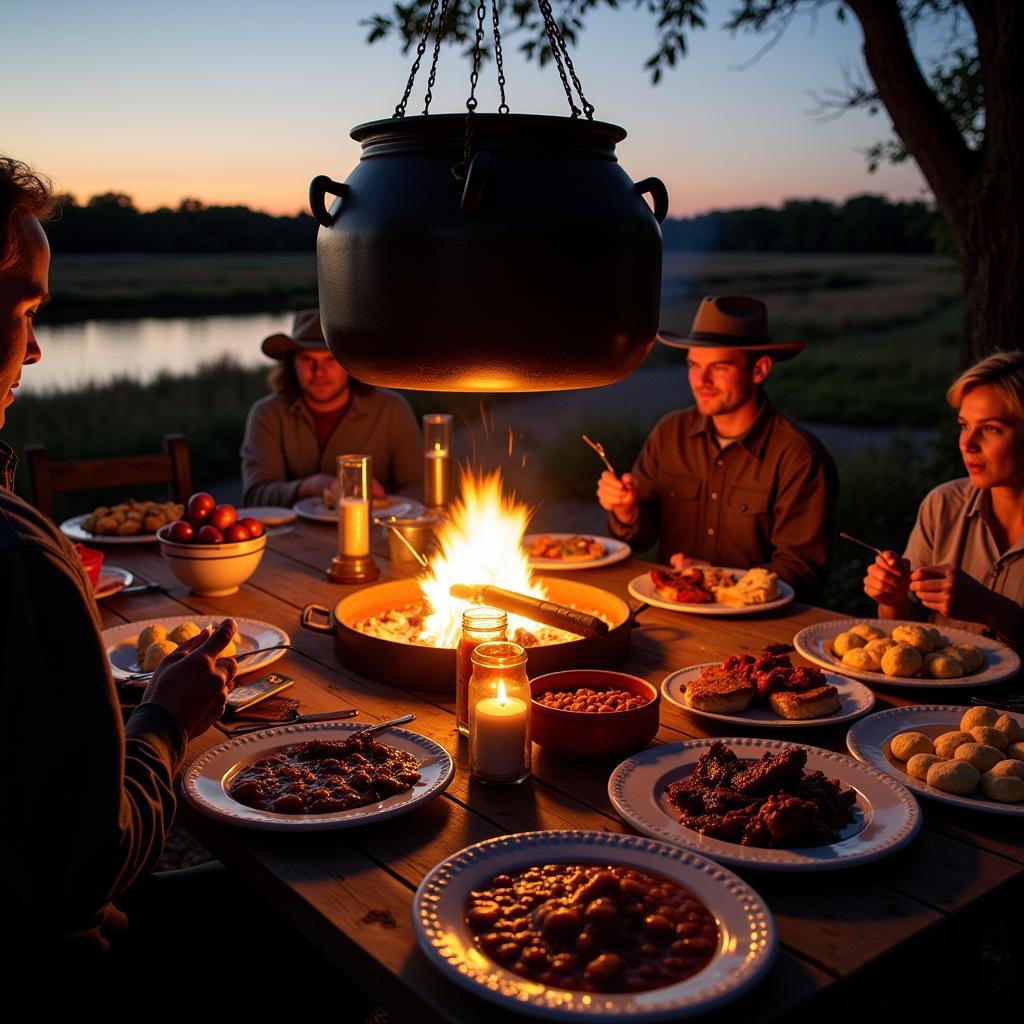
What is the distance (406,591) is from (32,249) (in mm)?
1355

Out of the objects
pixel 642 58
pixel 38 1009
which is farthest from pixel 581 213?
pixel 642 58

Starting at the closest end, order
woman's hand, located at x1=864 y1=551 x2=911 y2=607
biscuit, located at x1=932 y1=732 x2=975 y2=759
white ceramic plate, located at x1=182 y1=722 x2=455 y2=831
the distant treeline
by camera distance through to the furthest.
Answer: white ceramic plate, located at x1=182 y1=722 x2=455 y2=831
biscuit, located at x1=932 y1=732 x2=975 y2=759
woman's hand, located at x1=864 y1=551 x2=911 y2=607
the distant treeline

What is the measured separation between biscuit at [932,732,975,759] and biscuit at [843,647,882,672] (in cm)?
44

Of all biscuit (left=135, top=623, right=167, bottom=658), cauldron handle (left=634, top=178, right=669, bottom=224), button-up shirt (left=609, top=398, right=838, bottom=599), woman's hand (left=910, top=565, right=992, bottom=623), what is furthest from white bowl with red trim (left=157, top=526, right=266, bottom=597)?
woman's hand (left=910, top=565, right=992, bottom=623)

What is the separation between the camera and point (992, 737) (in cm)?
176

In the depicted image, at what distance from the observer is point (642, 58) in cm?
484

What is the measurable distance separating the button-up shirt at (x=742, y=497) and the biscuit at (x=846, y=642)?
2.97 ft

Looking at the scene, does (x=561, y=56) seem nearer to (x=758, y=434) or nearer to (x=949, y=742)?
(x=949, y=742)

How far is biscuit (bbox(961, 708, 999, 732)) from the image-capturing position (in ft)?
5.99

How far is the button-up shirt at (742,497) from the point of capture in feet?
10.9

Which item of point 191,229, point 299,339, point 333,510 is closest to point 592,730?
point 333,510

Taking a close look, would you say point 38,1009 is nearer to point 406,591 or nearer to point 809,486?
point 406,591

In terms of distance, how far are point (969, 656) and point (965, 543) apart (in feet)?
2.33

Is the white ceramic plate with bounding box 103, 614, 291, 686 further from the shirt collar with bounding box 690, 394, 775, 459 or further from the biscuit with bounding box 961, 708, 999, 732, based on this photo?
the shirt collar with bounding box 690, 394, 775, 459
